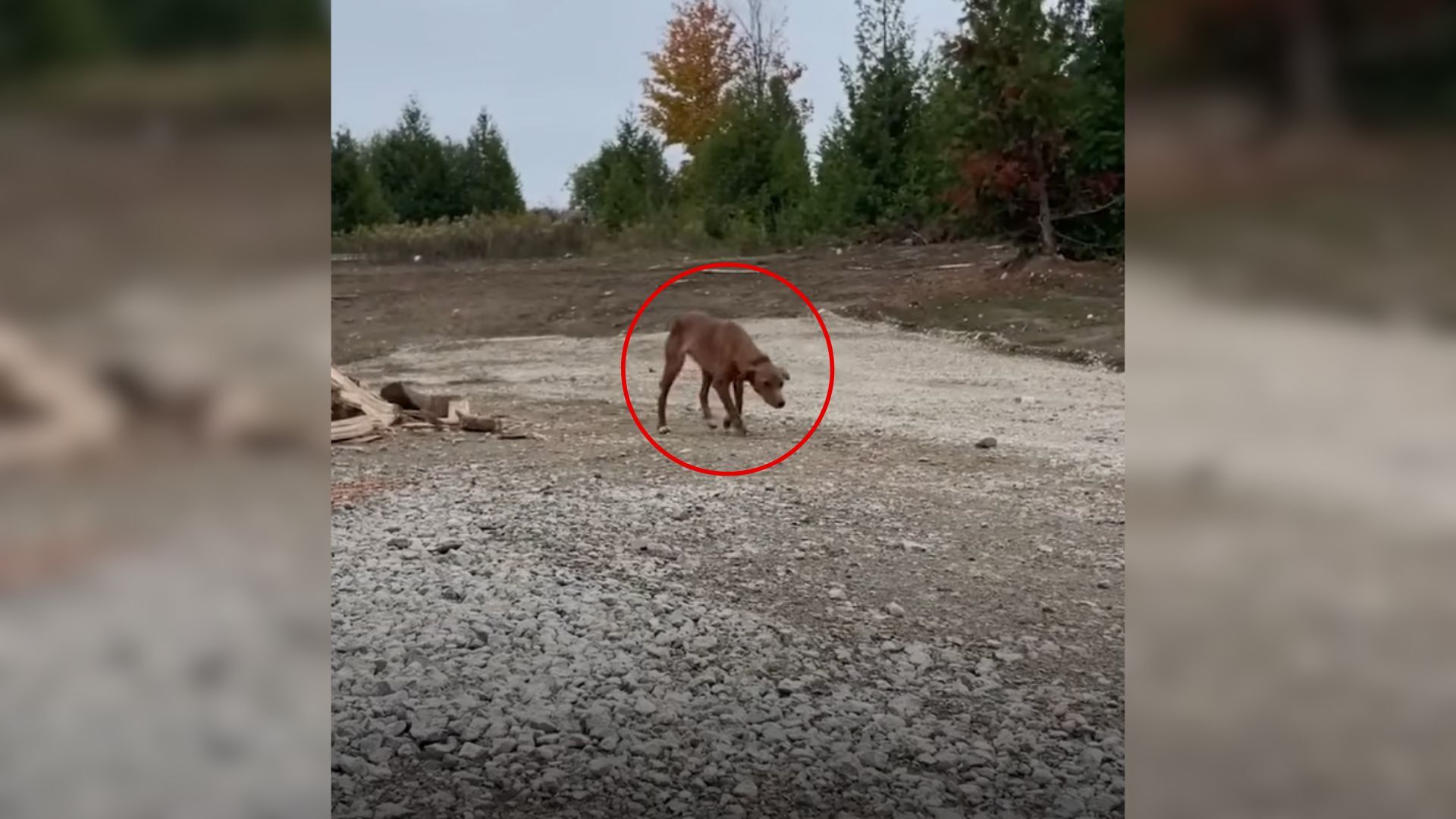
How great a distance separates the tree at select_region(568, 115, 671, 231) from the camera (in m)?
1.70

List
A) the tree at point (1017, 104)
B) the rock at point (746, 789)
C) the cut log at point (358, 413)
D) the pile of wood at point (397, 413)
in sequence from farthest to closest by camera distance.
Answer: the pile of wood at point (397, 413) < the cut log at point (358, 413) < the tree at point (1017, 104) < the rock at point (746, 789)

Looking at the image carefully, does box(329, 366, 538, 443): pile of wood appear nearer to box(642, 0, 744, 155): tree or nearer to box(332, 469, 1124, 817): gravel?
box(332, 469, 1124, 817): gravel

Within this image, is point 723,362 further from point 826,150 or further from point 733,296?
point 826,150

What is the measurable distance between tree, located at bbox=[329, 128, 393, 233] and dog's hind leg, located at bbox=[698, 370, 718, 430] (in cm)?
71

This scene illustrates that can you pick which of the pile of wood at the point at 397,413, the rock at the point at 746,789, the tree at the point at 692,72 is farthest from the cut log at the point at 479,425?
the rock at the point at 746,789

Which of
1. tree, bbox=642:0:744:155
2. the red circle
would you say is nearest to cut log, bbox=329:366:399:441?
the red circle

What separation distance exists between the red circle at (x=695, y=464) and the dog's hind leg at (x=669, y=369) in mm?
62

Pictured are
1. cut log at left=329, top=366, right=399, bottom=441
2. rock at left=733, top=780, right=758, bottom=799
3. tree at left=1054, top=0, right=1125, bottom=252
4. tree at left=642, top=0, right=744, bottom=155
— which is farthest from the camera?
cut log at left=329, top=366, right=399, bottom=441

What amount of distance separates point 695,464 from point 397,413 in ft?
1.96

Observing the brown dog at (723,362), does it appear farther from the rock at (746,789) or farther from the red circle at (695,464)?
the rock at (746,789)

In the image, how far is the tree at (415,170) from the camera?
1.56 metres
